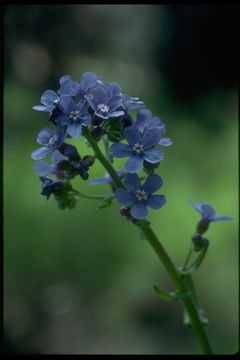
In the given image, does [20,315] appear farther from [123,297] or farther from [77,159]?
[77,159]

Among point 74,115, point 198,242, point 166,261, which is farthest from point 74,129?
point 198,242

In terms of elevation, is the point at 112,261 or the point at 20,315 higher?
the point at 112,261

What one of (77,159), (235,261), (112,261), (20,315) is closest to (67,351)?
(20,315)

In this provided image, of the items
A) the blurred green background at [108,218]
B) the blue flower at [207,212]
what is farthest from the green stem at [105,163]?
the blurred green background at [108,218]

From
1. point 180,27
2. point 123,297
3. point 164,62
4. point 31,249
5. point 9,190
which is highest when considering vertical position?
point 180,27

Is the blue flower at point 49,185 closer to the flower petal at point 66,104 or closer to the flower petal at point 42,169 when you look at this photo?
the flower petal at point 42,169

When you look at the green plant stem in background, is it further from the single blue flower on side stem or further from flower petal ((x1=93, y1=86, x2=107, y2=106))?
the single blue flower on side stem
